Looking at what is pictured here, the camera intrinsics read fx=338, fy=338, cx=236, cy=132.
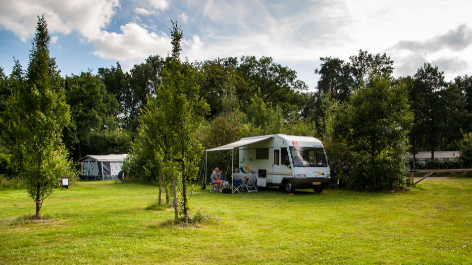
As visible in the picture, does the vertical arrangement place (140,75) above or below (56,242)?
above

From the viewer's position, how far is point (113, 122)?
3750 cm

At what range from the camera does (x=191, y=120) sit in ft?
23.8

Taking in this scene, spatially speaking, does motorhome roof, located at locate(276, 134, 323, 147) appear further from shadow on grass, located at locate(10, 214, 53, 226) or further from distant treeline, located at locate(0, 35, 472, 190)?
distant treeline, located at locate(0, 35, 472, 190)

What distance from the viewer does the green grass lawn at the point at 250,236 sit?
15.8 ft

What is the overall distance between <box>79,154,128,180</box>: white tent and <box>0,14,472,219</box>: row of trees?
13.7 feet

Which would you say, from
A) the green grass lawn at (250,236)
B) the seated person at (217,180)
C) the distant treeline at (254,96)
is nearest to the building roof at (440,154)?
the distant treeline at (254,96)

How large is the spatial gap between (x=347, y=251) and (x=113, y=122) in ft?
118

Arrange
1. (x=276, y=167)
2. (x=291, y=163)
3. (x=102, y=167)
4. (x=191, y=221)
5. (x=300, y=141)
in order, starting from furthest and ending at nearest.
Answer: (x=102, y=167)
(x=276, y=167)
(x=300, y=141)
(x=291, y=163)
(x=191, y=221)

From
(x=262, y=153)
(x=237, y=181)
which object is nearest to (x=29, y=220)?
(x=237, y=181)

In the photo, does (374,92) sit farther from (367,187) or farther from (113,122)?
(113,122)

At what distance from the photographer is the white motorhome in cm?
1366

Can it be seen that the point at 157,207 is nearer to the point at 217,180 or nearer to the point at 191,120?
the point at 191,120

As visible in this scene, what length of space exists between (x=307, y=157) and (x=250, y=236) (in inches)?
337

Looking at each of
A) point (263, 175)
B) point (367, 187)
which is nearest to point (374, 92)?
point (367, 187)
